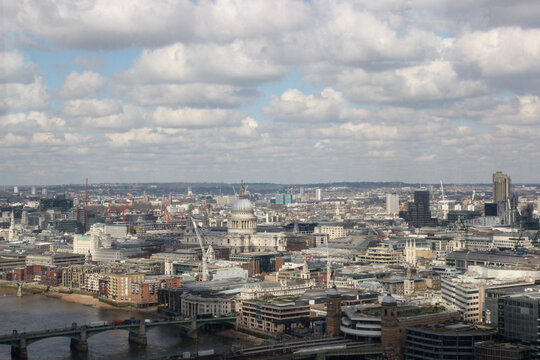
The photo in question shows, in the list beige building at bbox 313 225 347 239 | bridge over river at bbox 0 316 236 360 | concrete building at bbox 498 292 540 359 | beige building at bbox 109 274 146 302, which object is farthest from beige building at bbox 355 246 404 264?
concrete building at bbox 498 292 540 359

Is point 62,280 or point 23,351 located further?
point 62,280

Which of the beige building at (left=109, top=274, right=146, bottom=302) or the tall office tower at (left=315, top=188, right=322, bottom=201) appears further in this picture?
the tall office tower at (left=315, top=188, right=322, bottom=201)

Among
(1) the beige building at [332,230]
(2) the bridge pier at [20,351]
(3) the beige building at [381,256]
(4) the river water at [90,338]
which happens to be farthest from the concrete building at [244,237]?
(2) the bridge pier at [20,351]

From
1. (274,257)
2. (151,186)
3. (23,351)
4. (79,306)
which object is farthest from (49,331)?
(151,186)

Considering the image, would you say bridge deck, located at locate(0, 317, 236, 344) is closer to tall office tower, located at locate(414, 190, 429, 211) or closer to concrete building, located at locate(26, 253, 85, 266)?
concrete building, located at locate(26, 253, 85, 266)

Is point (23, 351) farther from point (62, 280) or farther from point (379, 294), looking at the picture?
point (62, 280)

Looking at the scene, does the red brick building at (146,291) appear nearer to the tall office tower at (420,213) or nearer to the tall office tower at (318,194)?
the tall office tower at (420,213)

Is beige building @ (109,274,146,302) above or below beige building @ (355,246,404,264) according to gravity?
below
